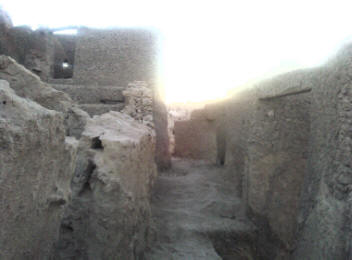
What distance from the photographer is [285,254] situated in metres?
3.90

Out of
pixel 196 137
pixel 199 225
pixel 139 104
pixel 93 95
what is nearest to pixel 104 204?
pixel 199 225

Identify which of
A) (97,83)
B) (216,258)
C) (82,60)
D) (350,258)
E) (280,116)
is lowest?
(216,258)

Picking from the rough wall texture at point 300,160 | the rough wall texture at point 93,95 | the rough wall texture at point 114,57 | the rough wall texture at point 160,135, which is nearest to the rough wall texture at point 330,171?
the rough wall texture at point 300,160

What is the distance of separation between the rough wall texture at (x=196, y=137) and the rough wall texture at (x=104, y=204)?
8.50 meters

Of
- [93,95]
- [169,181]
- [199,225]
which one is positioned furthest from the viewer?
[169,181]

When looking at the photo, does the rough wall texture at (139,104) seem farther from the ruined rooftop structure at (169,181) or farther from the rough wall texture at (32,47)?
the rough wall texture at (32,47)

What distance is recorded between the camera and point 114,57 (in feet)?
26.7

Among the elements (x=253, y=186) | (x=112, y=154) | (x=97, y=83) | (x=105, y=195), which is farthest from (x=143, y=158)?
(x=97, y=83)

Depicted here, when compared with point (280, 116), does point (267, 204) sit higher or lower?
lower

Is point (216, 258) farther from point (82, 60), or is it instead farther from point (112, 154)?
point (82, 60)

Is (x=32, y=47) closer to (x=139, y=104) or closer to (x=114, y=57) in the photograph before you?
(x=114, y=57)

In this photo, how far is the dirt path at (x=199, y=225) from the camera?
3.86 m

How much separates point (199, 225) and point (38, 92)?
10.1ft

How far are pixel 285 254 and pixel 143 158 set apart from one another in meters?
2.39
